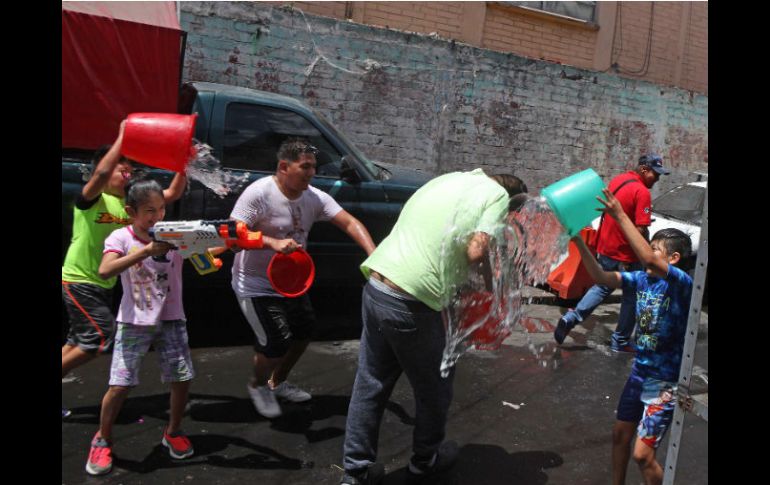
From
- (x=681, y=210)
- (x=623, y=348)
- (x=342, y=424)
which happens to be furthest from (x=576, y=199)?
(x=681, y=210)

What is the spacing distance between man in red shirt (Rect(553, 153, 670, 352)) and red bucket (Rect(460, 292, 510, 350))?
285 centimetres

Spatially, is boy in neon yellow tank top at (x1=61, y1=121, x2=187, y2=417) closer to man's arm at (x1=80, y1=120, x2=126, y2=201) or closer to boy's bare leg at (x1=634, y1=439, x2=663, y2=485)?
man's arm at (x1=80, y1=120, x2=126, y2=201)

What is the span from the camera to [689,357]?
242 cm

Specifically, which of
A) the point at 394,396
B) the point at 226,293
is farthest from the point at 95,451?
the point at 226,293

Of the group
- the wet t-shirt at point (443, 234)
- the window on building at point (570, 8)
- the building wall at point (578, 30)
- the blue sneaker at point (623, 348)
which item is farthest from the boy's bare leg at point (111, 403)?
the window on building at point (570, 8)

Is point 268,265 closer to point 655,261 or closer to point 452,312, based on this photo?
point 452,312

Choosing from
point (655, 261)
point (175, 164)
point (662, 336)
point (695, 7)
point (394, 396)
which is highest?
point (695, 7)

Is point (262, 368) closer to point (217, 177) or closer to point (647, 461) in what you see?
point (217, 177)

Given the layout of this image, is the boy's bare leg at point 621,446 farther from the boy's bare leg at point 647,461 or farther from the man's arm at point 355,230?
the man's arm at point 355,230

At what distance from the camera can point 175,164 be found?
3557 millimetres

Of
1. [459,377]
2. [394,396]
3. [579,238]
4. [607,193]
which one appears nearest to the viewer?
[607,193]

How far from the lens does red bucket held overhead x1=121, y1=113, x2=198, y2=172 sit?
3.46m
